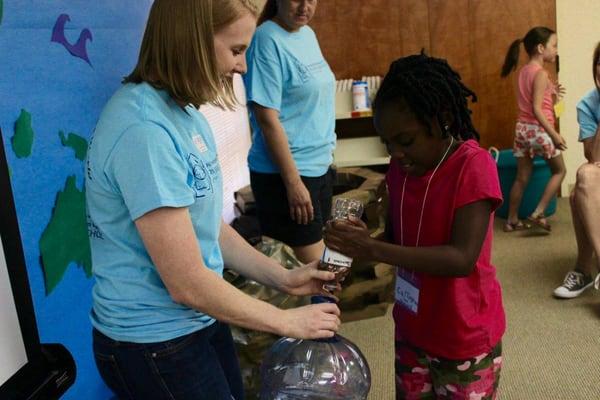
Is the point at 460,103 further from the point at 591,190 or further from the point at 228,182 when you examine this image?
the point at 228,182

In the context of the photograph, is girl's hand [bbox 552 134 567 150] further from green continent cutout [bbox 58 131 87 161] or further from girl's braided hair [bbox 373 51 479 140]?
→ green continent cutout [bbox 58 131 87 161]

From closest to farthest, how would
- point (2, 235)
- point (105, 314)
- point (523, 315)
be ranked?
point (2, 235) → point (105, 314) → point (523, 315)

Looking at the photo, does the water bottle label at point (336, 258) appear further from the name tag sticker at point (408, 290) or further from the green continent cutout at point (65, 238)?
the green continent cutout at point (65, 238)

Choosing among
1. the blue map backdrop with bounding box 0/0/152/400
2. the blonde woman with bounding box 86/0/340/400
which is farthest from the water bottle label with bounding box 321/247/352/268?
the blue map backdrop with bounding box 0/0/152/400

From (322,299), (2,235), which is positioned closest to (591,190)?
(322,299)

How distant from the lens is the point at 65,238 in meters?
1.59

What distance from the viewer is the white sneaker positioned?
3047mm

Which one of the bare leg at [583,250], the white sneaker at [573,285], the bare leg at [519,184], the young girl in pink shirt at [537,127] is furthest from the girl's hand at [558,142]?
the white sneaker at [573,285]

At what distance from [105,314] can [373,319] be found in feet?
6.92

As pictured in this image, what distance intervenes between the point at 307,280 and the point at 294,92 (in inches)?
38.4

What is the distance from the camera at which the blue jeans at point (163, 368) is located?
1106mm

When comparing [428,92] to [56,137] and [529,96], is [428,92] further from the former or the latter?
[529,96]

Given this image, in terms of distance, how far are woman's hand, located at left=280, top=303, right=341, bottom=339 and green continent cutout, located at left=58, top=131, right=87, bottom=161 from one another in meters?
0.87

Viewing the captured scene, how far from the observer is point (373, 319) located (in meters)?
3.05
